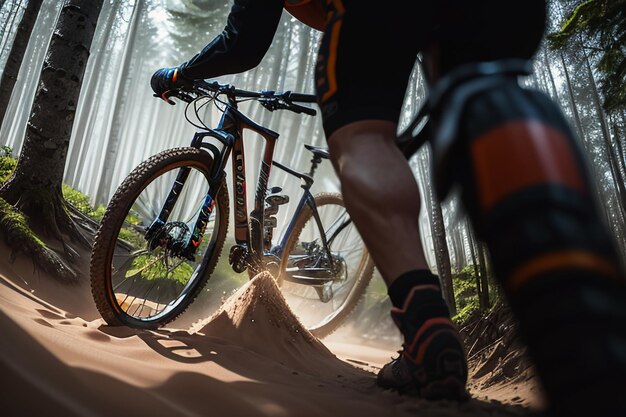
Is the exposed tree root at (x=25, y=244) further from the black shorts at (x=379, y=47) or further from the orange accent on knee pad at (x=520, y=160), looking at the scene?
the orange accent on knee pad at (x=520, y=160)

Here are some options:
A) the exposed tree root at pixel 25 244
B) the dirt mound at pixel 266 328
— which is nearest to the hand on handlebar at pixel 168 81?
the dirt mound at pixel 266 328

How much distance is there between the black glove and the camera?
1.88 meters

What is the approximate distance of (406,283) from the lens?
2.74 ft

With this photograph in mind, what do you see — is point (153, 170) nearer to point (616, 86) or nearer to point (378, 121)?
point (378, 121)

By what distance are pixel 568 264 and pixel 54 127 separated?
11.5ft

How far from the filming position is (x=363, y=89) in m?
0.86

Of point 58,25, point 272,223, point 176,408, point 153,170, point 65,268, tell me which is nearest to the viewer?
point 176,408

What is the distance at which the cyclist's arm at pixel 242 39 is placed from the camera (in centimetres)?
146

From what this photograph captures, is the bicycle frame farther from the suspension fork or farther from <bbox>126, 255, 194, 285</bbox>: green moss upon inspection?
<bbox>126, 255, 194, 285</bbox>: green moss

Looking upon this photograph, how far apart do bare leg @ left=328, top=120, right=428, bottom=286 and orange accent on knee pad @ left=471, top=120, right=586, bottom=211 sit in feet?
1.30

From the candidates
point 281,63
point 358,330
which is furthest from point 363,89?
point 281,63

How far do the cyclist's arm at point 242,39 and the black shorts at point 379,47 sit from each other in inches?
25.9

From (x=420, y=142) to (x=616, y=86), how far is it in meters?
3.72

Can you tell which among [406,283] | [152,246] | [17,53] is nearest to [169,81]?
[152,246]
